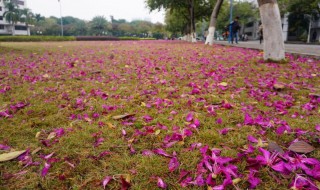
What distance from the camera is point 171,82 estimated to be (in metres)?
5.07

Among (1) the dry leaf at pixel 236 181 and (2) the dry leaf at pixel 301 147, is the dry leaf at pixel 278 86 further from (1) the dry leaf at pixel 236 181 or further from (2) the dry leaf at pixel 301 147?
(1) the dry leaf at pixel 236 181

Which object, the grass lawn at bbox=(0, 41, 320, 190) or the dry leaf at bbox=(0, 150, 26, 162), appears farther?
the dry leaf at bbox=(0, 150, 26, 162)

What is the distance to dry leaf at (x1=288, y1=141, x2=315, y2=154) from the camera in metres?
2.12

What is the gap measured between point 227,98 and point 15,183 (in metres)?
3.07

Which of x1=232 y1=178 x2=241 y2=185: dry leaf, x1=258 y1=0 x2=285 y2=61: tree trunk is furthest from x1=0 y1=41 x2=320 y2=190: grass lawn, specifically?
x1=258 y1=0 x2=285 y2=61: tree trunk

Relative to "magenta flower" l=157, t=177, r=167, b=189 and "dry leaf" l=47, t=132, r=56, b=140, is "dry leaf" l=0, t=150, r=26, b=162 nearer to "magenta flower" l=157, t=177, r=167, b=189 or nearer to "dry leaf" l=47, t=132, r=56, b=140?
"dry leaf" l=47, t=132, r=56, b=140

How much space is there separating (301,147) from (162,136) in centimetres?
135

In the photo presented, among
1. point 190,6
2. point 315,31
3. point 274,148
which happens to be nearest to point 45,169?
point 274,148

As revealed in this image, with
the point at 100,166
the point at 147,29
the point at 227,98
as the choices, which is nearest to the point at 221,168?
the point at 100,166

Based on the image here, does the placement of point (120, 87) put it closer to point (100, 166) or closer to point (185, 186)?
point (100, 166)

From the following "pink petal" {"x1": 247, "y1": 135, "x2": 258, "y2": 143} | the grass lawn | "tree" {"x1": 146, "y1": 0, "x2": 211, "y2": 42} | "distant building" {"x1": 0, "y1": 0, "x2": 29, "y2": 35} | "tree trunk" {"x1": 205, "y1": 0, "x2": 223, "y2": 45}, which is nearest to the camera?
the grass lawn

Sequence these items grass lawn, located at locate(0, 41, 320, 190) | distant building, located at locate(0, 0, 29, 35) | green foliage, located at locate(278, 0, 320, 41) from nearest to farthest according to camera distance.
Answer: grass lawn, located at locate(0, 41, 320, 190)
green foliage, located at locate(278, 0, 320, 41)
distant building, located at locate(0, 0, 29, 35)

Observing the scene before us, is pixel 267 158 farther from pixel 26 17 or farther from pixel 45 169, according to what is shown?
pixel 26 17

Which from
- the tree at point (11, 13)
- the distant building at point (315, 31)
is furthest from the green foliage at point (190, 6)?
the tree at point (11, 13)
